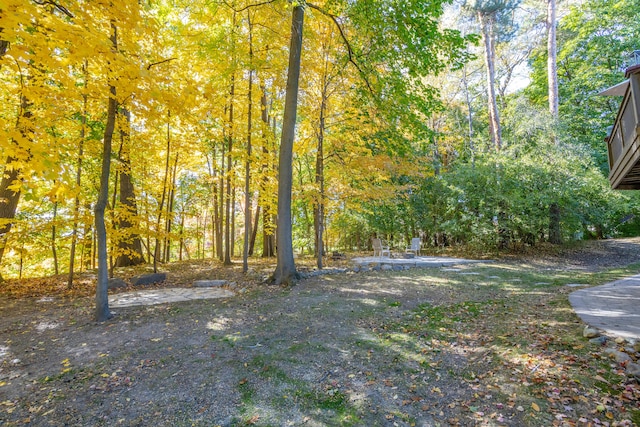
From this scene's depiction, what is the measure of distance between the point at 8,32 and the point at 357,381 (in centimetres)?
407

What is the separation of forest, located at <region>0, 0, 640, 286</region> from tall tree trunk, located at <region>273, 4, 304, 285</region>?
3 cm

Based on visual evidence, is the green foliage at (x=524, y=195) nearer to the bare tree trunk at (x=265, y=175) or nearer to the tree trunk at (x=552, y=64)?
A: the tree trunk at (x=552, y=64)

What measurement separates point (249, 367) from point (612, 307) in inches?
199

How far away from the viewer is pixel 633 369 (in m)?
2.62

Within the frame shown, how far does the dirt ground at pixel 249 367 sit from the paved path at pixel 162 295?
42 centimetres

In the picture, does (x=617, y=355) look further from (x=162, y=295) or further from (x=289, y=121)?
(x=162, y=295)

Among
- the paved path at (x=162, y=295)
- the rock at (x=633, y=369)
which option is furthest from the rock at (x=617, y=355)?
the paved path at (x=162, y=295)

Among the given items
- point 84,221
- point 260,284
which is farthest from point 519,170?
point 84,221

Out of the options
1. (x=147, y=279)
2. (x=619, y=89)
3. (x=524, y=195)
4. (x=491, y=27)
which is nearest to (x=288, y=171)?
(x=147, y=279)

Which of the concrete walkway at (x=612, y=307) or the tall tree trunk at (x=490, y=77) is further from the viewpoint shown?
the tall tree trunk at (x=490, y=77)

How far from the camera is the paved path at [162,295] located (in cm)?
545

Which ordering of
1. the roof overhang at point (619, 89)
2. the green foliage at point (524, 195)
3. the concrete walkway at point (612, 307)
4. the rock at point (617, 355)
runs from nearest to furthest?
1. the rock at point (617, 355)
2. the concrete walkway at point (612, 307)
3. the roof overhang at point (619, 89)
4. the green foliage at point (524, 195)

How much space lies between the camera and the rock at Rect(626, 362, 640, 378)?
2.57 metres

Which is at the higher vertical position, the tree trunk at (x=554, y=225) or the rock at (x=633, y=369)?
the tree trunk at (x=554, y=225)
